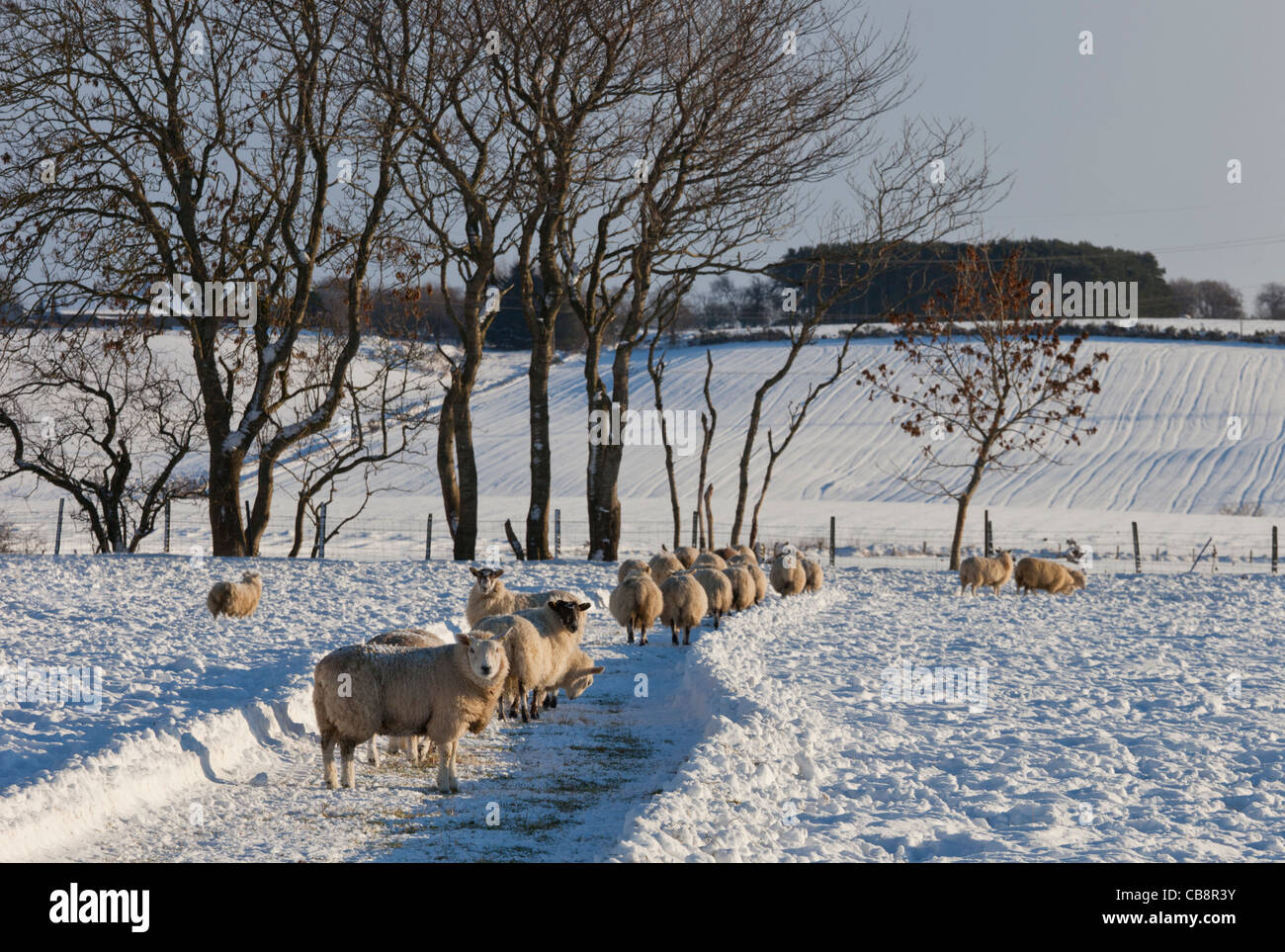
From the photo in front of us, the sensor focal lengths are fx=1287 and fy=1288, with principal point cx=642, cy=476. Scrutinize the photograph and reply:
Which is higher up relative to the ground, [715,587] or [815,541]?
[715,587]

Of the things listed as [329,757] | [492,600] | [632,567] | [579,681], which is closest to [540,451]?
[632,567]

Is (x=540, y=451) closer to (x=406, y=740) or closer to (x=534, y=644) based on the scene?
(x=534, y=644)

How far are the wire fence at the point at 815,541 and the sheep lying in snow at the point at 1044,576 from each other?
8.17 metres

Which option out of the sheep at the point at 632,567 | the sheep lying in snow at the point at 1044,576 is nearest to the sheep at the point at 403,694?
the sheep at the point at 632,567

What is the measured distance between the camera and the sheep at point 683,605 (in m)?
16.4

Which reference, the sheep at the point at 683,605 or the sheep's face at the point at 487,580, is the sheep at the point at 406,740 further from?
the sheep at the point at 683,605

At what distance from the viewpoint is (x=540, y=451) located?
86.4 feet

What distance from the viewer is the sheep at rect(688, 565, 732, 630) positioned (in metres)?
17.9

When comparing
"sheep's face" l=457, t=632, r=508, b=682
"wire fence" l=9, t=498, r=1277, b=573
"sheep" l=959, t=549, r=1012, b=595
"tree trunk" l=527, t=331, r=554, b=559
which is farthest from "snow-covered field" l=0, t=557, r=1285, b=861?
"wire fence" l=9, t=498, r=1277, b=573

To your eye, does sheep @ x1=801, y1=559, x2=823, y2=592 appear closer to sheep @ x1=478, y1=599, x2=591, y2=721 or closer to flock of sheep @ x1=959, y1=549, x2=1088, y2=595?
flock of sheep @ x1=959, y1=549, x2=1088, y2=595

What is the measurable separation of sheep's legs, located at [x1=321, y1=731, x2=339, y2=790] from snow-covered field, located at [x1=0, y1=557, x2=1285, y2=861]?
0.63 ft

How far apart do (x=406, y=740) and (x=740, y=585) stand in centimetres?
1039
